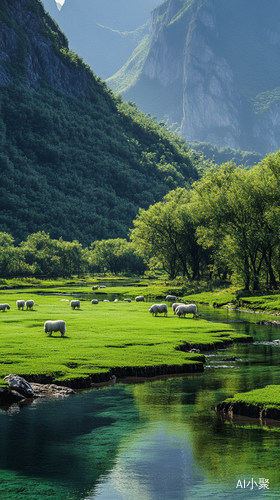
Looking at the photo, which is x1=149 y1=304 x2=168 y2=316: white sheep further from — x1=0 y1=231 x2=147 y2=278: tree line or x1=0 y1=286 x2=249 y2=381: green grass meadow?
x1=0 y1=231 x2=147 y2=278: tree line

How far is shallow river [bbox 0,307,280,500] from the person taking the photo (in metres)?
14.7

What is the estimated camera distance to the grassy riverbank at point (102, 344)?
2793 cm

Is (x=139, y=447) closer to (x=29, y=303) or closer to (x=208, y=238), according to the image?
(x=29, y=303)

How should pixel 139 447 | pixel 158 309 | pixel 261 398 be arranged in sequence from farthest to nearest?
pixel 158 309 < pixel 261 398 < pixel 139 447

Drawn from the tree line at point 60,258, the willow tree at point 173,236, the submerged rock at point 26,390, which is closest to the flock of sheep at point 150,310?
the submerged rock at point 26,390

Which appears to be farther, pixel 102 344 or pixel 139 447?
pixel 102 344

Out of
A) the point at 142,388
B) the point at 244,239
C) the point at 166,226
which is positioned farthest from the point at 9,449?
the point at 166,226

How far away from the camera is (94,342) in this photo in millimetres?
35312

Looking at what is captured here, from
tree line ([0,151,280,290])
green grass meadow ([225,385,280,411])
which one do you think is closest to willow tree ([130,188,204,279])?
tree line ([0,151,280,290])

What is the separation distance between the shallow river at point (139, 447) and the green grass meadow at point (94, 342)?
313 centimetres

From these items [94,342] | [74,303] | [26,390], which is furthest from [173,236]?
[26,390]

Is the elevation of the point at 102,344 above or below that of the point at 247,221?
below

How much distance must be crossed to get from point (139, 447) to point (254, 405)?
5.95 meters

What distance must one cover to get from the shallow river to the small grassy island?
0.68m
